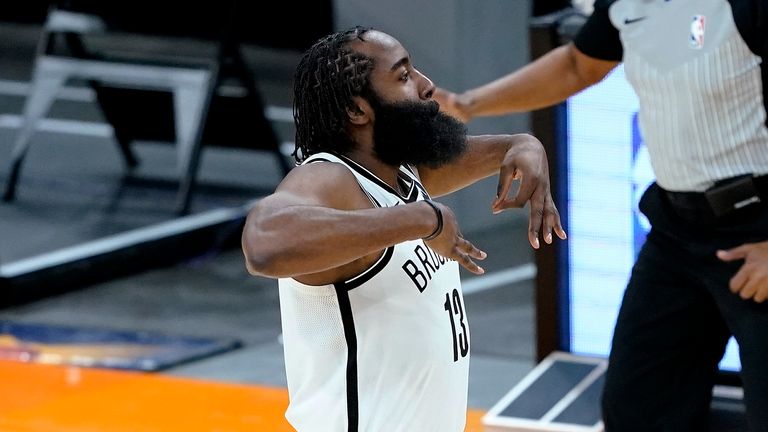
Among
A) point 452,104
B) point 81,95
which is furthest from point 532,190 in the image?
point 81,95

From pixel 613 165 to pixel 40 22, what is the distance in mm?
3813

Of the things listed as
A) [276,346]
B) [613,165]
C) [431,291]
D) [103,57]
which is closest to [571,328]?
[613,165]

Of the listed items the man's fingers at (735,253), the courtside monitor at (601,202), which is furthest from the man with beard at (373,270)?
the courtside monitor at (601,202)

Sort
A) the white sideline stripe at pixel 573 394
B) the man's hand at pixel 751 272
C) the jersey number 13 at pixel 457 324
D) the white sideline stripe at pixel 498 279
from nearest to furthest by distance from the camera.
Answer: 1. the jersey number 13 at pixel 457 324
2. the man's hand at pixel 751 272
3. the white sideline stripe at pixel 573 394
4. the white sideline stripe at pixel 498 279

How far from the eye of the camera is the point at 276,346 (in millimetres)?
5879

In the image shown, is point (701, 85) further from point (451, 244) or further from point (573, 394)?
point (573, 394)

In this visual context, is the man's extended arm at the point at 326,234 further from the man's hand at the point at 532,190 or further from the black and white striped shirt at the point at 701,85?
the black and white striped shirt at the point at 701,85

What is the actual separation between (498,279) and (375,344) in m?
4.03

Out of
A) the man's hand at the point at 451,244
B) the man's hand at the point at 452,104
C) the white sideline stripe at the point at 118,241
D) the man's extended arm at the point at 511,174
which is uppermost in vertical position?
the man's hand at the point at 451,244

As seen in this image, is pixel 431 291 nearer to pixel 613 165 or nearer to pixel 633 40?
pixel 633 40

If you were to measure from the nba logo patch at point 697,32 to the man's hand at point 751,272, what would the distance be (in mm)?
480

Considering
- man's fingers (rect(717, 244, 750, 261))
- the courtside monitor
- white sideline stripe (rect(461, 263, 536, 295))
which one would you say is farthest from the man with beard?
white sideline stripe (rect(461, 263, 536, 295))

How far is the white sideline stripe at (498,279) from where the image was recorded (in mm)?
6551

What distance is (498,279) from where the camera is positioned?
666 centimetres
